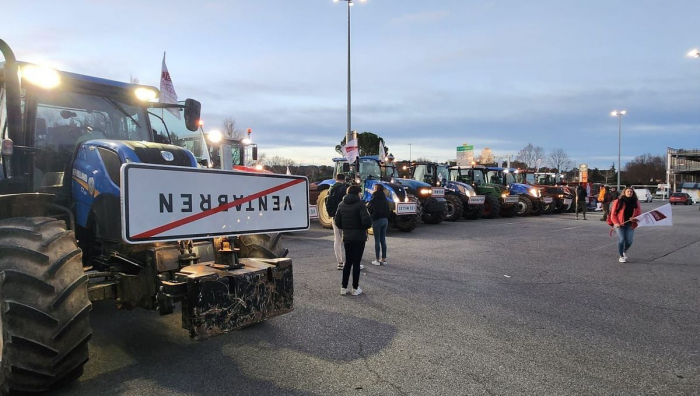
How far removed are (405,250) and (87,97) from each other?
7847 millimetres

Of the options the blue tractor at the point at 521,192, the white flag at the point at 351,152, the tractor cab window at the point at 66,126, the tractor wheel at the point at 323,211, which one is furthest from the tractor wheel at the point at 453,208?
the tractor cab window at the point at 66,126

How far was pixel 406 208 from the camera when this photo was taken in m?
14.5

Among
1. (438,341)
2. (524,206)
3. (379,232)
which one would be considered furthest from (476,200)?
(438,341)

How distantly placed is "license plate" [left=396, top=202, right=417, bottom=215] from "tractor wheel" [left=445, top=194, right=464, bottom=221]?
5.22m

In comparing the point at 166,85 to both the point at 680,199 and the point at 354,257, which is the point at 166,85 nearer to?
the point at 354,257

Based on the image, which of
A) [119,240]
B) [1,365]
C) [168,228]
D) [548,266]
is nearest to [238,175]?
[168,228]

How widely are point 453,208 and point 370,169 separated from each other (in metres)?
4.80

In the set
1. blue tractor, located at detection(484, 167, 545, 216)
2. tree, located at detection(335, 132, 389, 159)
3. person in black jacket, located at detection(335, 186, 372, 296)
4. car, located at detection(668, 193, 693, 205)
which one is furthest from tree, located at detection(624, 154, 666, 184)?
person in black jacket, located at detection(335, 186, 372, 296)

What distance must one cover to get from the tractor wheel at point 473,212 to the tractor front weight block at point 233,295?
17187mm

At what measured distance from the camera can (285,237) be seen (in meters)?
14.1

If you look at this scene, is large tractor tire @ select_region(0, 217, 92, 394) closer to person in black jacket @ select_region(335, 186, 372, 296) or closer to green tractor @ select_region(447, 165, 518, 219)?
person in black jacket @ select_region(335, 186, 372, 296)

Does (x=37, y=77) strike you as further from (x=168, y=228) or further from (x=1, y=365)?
(x=1, y=365)

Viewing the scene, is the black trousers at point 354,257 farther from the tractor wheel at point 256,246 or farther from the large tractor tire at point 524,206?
the large tractor tire at point 524,206

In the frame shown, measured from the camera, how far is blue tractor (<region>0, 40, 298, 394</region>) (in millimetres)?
3344
